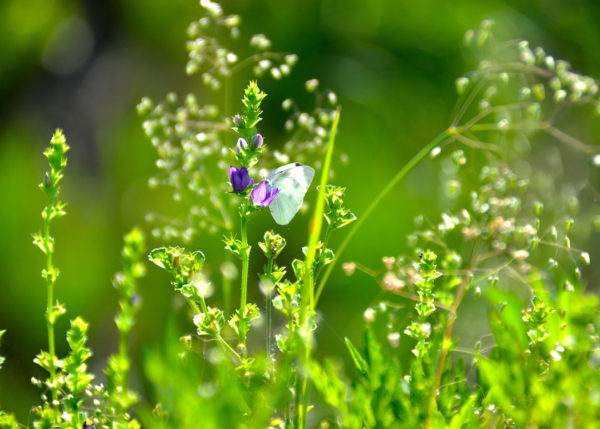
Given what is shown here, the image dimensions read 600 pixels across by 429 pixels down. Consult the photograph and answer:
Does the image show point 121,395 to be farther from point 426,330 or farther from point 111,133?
point 111,133

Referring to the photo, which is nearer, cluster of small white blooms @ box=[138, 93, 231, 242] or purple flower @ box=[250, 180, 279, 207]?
purple flower @ box=[250, 180, 279, 207]

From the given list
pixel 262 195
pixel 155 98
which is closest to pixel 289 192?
pixel 262 195

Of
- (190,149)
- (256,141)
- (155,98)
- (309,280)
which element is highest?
(256,141)

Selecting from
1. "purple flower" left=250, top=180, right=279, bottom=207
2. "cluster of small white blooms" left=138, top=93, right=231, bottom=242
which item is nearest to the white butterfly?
"purple flower" left=250, top=180, right=279, bottom=207

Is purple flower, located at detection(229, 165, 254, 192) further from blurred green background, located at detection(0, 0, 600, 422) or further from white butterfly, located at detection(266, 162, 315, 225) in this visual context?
blurred green background, located at detection(0, 0, 600, 422)

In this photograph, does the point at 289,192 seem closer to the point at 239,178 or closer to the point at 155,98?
the point at 239,178

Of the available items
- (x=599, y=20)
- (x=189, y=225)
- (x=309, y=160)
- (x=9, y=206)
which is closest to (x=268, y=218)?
(x=309, y=160)
